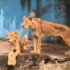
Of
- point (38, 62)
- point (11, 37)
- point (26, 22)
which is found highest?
point (26, 22)

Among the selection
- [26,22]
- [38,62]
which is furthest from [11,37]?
[38,62]

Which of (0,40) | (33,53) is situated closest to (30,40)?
(0,40)

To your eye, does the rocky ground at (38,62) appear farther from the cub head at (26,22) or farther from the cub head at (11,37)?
the cub head at (26,22)

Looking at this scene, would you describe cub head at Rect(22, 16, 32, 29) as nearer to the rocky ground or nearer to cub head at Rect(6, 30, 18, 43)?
cub head at Rect(6, 30, 18, 43)

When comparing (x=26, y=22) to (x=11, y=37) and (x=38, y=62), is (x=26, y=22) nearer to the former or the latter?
(x=11, y=37)

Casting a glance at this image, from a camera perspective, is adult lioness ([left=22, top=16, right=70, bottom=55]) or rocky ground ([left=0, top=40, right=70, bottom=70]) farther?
adult lioness ([left=22, top=16, right=70, bottom=55])

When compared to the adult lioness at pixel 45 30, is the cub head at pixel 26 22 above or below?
above

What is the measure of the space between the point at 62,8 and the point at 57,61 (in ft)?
4.28

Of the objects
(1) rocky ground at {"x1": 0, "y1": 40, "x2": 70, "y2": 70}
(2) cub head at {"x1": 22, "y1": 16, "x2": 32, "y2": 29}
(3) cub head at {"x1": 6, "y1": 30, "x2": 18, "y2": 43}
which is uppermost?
(2) cub head at {"x1": 22, "y1": 16, "x2": 32, "y2": 29}

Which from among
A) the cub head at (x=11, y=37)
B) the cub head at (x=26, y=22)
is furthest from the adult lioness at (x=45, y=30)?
the cub head at (x=11, y=37)

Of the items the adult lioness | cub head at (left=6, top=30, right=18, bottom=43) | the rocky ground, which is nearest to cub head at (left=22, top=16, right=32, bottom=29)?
the adult lioness

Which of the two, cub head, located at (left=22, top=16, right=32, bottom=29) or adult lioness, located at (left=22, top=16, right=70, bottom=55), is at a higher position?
cub head, located at (left=22, top=16, right=32, bottom=29)

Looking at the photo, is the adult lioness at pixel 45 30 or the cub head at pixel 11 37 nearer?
the cub head at pixel 11 37

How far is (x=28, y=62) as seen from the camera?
1444 mm
